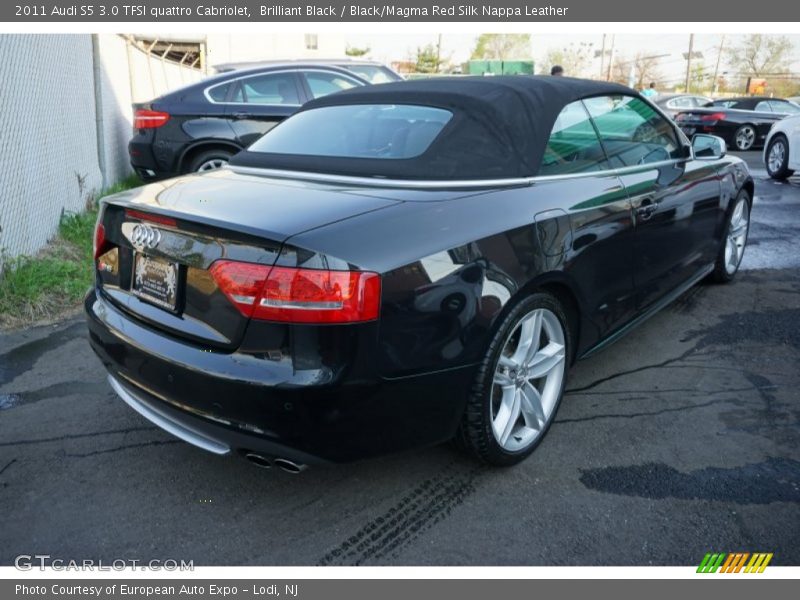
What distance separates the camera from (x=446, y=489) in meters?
2.66

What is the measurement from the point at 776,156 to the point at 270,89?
8.43m

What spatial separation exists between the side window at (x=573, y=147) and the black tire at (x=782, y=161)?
905 cm

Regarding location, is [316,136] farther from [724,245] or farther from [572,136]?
[724,245]

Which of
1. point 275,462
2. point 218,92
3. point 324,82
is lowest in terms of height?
point 275,462

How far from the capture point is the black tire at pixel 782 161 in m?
10.7

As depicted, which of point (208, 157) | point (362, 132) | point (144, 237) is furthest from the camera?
point (208, 157)

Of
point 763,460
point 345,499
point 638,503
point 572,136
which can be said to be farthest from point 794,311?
point 345,499

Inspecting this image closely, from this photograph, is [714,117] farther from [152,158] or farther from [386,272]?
[386,272]

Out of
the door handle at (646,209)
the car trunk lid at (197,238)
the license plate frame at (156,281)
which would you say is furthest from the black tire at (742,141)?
A: the license plate frame at (156,281)

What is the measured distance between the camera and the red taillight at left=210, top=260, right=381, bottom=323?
2.04 meters

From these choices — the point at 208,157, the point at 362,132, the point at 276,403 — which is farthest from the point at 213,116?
the point at 276,403

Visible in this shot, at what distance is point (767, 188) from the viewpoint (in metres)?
10.4

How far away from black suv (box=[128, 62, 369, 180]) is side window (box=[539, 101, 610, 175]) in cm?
491

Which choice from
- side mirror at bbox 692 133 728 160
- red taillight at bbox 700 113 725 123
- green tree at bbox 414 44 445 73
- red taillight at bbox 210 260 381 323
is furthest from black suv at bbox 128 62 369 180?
green tree at bbox 414 44 445 73
